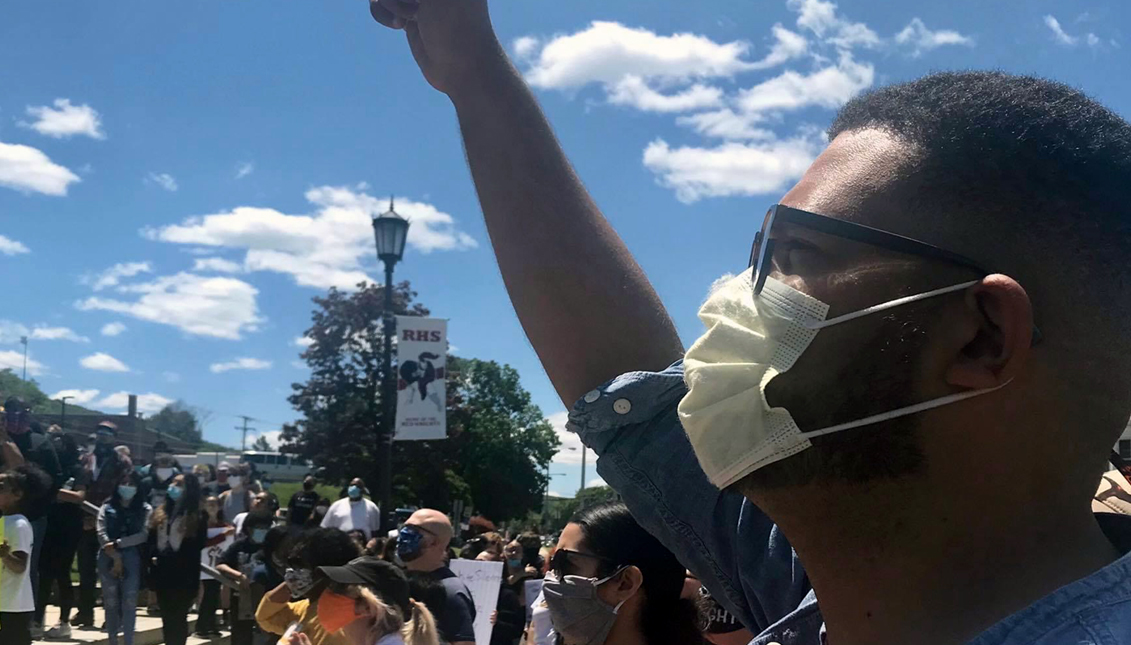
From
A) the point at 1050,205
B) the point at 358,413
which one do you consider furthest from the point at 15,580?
the point at 358,413

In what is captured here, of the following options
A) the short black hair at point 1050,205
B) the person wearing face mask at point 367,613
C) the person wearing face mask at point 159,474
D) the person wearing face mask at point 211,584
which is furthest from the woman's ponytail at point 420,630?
the person wearing face mask at point 211,584

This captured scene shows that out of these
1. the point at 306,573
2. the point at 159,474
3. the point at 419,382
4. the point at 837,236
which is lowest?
the point at 306,573

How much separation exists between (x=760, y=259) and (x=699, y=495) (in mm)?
532

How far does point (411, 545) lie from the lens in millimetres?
6535

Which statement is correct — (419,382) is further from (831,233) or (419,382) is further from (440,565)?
(831,233)

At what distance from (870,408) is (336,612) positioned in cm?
413

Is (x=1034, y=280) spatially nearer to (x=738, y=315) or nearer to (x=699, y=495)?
(x=738, y=315)

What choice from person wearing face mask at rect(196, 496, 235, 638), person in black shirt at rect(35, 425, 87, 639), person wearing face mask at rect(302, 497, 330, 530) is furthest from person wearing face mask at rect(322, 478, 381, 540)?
person in black shirt at rect(35, 425, 87, 639)

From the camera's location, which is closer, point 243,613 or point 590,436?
point 590,436

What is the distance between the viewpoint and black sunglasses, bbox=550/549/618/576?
4.05m

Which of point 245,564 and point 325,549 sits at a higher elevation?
point 325,549

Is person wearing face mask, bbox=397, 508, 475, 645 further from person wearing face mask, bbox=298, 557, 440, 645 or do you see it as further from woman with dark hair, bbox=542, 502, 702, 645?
woman with dark hair, bbox=542, 502, 702, 645

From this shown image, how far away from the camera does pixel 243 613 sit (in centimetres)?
996

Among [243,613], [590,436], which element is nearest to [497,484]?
[243,613]
